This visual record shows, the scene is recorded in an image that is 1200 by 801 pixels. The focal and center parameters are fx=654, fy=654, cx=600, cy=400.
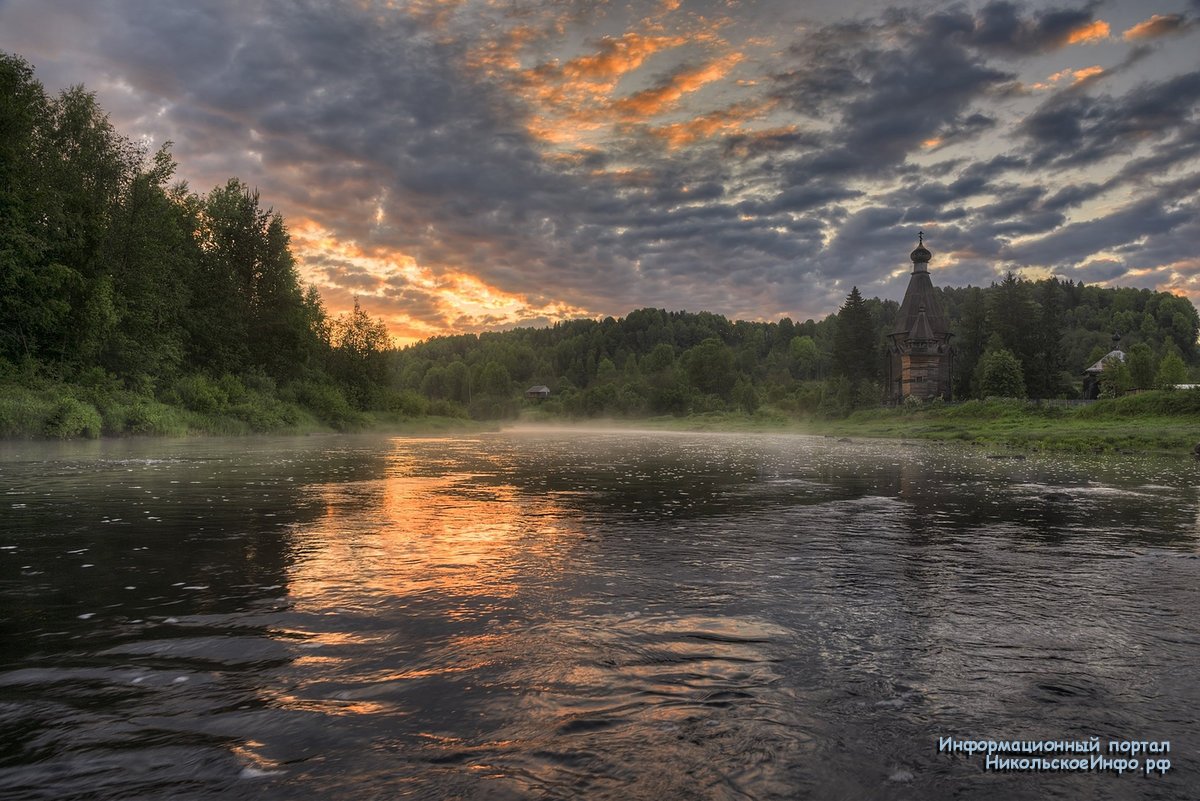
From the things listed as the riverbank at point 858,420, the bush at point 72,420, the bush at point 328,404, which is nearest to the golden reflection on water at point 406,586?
the bush at point 72,420

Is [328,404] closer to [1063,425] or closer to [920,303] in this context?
[1063,425]

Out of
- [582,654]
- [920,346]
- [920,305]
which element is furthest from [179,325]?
[920,305]

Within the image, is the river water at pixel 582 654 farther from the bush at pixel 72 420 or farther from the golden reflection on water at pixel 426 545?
the bush at pixel 72 420

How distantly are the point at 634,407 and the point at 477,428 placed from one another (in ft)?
207

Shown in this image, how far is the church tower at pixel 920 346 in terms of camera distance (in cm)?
10462

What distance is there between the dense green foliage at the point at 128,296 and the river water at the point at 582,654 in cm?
3429

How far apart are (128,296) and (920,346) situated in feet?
339

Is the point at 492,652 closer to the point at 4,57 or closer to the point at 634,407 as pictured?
the point at 4,57

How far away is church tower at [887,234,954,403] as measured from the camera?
10462 cm

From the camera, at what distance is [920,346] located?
344 ft

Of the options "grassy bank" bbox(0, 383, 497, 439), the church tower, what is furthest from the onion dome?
"grassy bank" bbox(0, 383, 497, 439)

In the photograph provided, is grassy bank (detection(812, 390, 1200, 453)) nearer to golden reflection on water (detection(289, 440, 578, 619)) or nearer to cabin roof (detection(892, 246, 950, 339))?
cabin roof (detection(892, 246, 950, 339))

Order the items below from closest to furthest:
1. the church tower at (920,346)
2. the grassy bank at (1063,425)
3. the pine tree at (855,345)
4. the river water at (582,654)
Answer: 1. the river water at (582,654)
2. the grassy bank at (1063,425)
3. the church tower at (920,346)
4. the pine tree at (855,345)

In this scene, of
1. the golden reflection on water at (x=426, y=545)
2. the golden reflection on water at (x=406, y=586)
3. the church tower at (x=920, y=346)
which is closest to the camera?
the golden reflection on water at (x=406, y=586)
